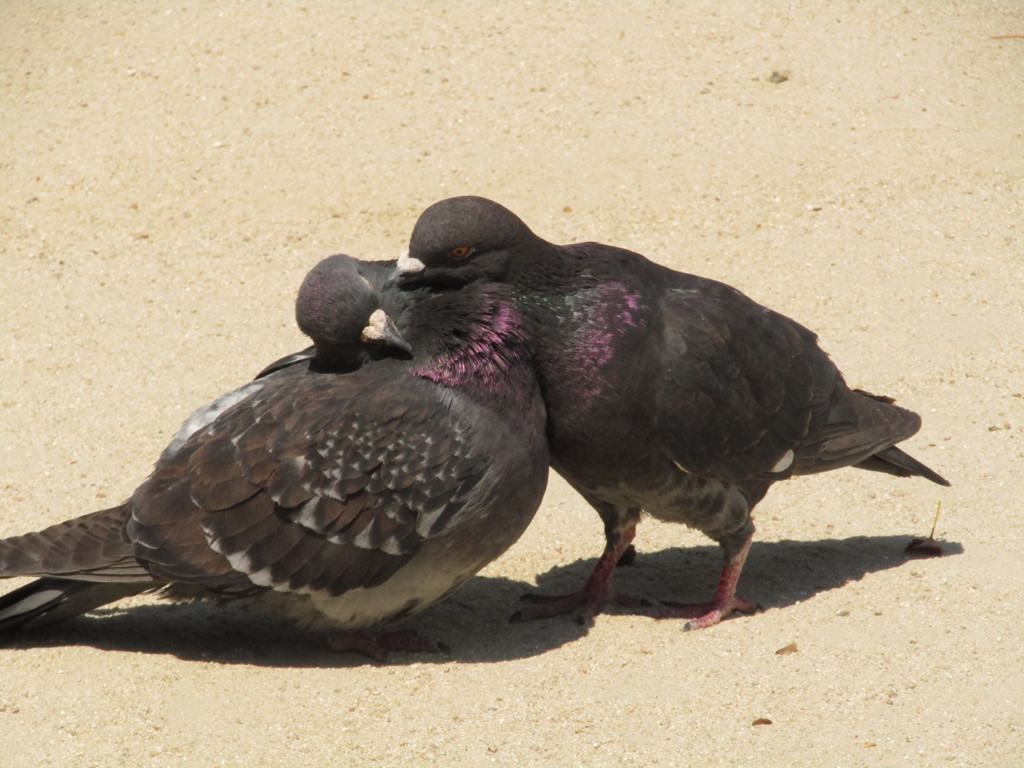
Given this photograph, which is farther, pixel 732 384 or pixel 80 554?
pixel 732 384

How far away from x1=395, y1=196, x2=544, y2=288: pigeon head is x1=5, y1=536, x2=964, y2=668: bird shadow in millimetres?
1608

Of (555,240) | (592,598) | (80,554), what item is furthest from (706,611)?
(555,240)

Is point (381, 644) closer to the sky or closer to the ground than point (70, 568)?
closer to the ground

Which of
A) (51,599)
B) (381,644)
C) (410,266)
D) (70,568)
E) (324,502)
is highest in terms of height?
(410,266)

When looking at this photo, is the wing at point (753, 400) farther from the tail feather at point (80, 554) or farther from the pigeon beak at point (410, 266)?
the tail feather at point (80, 554)

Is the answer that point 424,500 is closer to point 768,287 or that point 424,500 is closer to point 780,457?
point 780,457

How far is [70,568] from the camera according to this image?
5191 millimetres

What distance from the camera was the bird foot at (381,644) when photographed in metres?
5.51

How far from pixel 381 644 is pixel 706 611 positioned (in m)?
1.52

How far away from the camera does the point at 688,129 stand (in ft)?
34.2

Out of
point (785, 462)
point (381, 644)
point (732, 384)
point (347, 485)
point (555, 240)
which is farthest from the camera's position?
point (555, 240)

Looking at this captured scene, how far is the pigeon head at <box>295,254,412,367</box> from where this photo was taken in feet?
16.9

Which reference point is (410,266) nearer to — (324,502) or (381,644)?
(324,502)

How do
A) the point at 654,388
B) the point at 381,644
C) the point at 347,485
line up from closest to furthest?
the point at 347,485
the point at 654,388
the point at 381,644
